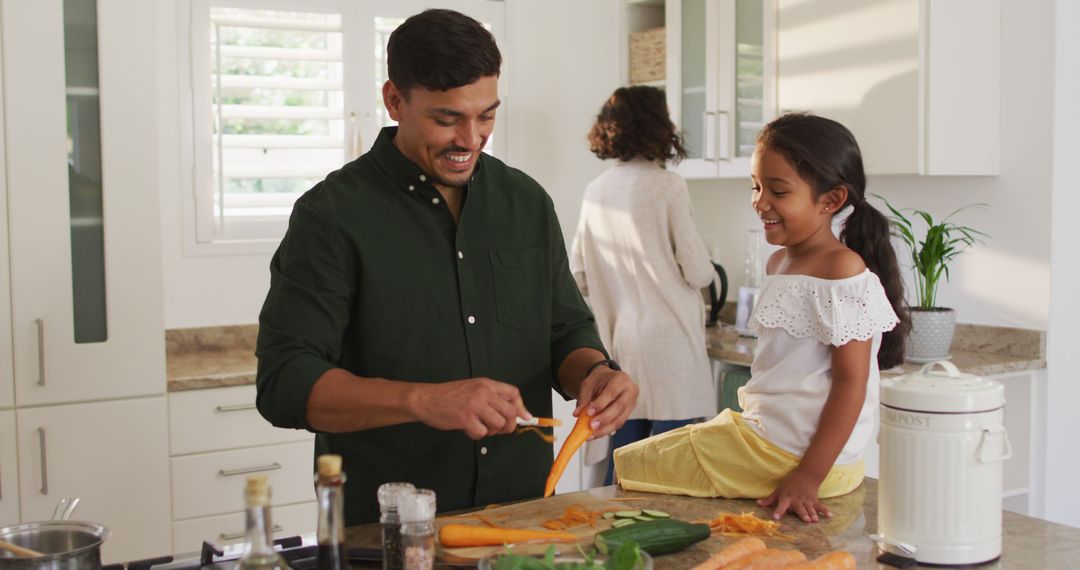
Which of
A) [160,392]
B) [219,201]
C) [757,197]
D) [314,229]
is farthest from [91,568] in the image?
[219,201]

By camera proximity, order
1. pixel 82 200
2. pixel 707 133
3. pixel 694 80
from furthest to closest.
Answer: pixel 694 80
pixel 707 133
pixel 82 200

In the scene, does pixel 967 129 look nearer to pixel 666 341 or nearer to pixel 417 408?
pixel 666 341

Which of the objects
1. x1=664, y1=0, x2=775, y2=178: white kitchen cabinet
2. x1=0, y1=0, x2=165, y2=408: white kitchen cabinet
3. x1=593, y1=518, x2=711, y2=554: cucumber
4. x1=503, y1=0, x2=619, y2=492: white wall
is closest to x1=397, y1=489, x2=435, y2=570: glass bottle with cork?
x1=593, y1=518, x2=711, y2=554: cucumber

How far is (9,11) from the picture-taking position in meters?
3.02

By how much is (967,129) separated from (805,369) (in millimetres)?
1684

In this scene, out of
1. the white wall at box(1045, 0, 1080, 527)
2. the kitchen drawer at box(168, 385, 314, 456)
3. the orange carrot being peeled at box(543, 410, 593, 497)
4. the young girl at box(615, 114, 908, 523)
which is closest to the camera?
the orange carrot being peeled at box(543, 410, 593, 497)

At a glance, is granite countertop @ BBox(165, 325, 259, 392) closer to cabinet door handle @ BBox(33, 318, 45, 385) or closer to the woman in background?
cabinet door handle @ BBox(33, 318, 45, 385)

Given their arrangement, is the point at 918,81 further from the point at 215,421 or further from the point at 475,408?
the point at 215,421

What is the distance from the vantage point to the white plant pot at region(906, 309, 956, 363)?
10.5 ft

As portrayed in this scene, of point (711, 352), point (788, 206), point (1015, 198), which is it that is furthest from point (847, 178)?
point (711, 352)

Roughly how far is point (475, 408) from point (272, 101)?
2.66 m

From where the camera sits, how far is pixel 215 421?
3.37 m

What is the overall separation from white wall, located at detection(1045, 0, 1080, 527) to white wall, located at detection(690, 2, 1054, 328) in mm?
29

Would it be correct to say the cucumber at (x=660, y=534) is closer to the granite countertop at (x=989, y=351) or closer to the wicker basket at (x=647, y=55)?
the granite countertop at (x=989, y=351)
